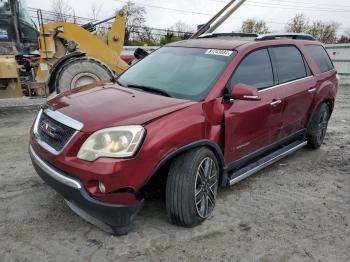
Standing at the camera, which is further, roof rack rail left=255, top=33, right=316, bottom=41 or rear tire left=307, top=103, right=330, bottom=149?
rear tire left=307, top=103, right=330, bottom=149

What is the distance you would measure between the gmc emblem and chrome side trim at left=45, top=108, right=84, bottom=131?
9cm

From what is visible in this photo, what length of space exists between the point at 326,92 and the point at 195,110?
10.2 ft

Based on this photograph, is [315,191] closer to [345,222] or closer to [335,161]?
[345,222]

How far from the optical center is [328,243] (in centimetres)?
326

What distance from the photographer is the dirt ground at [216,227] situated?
120 inches

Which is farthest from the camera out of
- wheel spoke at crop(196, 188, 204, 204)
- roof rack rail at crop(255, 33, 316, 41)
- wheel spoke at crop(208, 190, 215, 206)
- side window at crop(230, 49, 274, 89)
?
roof rack rail at crop(255, 33, 316, 41)

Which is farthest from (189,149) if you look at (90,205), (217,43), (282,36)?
(282,36)

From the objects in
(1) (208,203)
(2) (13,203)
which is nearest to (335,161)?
(1) (208,203)

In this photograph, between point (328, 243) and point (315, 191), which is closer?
point (328, 243)

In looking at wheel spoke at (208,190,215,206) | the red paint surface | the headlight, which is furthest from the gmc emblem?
wheel spoke at (208,190,215,206)

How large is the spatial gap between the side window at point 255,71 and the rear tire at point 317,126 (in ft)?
4.97

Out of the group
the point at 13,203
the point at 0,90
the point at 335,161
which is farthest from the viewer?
the point at 0,90

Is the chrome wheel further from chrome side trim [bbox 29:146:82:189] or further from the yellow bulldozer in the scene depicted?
the yellow bulldozer

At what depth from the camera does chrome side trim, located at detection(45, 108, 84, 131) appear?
296 cm
